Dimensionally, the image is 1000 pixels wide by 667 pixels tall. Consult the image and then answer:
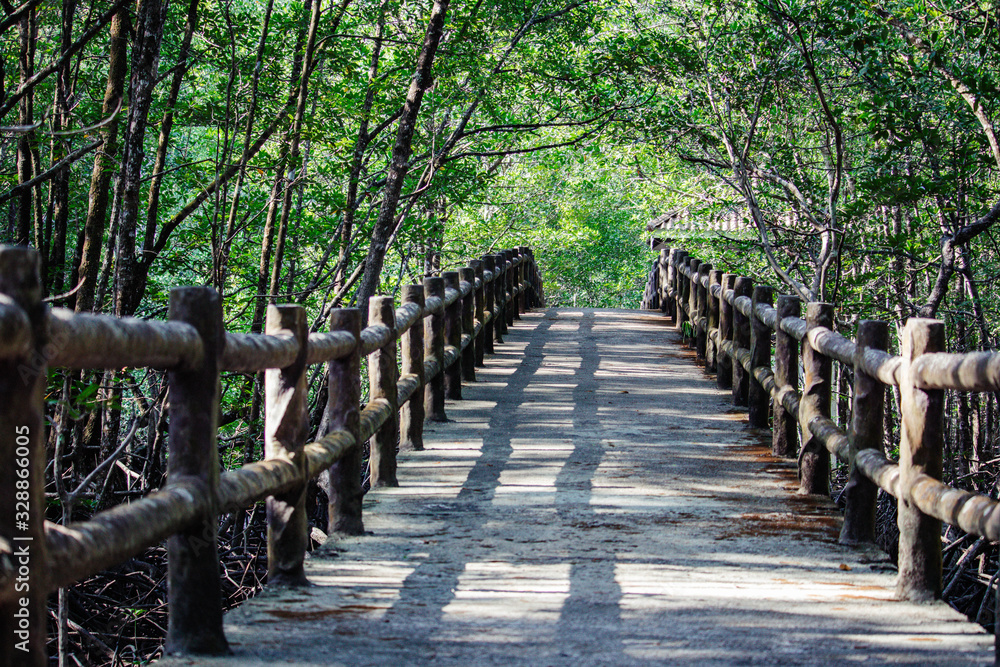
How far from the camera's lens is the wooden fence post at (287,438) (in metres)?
3.64

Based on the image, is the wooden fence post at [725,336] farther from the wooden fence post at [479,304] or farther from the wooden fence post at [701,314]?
the wooden fence post at [479,304]

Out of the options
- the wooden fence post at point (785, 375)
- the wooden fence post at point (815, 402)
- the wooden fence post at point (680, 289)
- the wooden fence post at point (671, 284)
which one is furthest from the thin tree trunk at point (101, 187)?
the wooden fence post at point (671, 284)

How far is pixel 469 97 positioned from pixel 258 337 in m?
6.88

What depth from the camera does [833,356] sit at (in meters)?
4.86

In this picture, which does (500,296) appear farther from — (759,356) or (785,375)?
(785,375)

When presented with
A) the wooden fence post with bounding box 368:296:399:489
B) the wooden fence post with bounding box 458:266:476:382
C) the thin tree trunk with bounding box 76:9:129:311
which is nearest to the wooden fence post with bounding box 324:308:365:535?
the wooden fence post with bounding box 368:296:399:489

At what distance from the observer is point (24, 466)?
6.68 ft

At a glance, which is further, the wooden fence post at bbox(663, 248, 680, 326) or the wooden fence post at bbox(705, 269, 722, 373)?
the wooden fence post at bbox(663, 248, 680, 326)

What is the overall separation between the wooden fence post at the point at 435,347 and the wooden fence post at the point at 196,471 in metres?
4.13

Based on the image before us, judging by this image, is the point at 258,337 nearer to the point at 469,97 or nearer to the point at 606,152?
the point at 469,97

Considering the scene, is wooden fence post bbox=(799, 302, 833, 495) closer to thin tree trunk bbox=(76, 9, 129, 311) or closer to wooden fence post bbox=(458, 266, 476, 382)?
wooden fence post bbox=(458, 266, 476, 382)

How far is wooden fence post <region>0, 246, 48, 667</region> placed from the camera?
1974mm

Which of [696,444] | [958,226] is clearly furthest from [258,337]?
[958,226]

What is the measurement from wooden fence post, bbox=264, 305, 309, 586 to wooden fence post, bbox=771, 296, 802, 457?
342 centimetres
